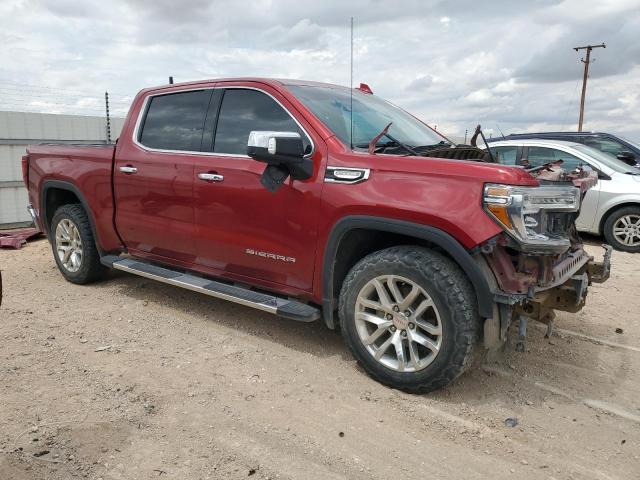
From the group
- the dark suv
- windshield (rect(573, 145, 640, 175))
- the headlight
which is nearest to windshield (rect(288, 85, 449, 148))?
the headlight

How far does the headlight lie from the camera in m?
2.88

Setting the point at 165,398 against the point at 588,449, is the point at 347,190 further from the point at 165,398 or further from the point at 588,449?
the point at 588,449

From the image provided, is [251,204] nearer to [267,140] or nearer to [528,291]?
[267,140]

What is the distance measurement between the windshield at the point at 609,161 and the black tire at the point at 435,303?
6.54 metres

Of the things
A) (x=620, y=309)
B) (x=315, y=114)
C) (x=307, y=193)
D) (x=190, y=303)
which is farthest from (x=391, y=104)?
(x=620, y=309)

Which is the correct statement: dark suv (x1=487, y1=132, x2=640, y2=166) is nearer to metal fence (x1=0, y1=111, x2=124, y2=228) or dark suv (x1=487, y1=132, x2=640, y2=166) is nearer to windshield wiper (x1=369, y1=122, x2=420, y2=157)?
windshield wiper (x1=369, y1=122, x2=420, y2=157)

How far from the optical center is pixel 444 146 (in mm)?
4297

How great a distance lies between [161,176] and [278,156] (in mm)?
1517

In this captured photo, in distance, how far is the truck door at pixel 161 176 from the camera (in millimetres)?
4359

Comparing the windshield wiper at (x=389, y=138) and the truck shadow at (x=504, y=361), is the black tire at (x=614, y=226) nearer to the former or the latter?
the truck shadow at (x=504, y=361)

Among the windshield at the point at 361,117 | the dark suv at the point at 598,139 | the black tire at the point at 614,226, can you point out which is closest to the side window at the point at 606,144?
the dark suv at the point at 598,139

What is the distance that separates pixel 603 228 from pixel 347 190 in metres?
6.36

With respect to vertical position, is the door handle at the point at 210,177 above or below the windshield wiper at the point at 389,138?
below

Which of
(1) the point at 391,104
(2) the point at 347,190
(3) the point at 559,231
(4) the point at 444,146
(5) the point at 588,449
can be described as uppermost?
(1) the point at 391,104
